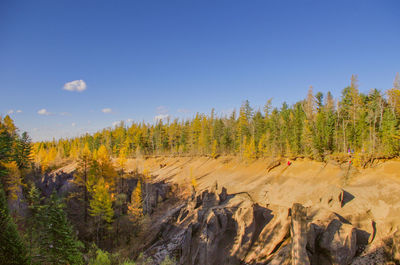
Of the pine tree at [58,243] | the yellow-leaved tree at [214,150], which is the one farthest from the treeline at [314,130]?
the pine tree at [58,243]

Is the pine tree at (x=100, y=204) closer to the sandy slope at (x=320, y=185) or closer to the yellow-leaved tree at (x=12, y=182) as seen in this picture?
the yellow-leaved tree at (x=12, y=182)

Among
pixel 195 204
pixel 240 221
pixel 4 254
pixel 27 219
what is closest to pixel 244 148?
pixel 195 204

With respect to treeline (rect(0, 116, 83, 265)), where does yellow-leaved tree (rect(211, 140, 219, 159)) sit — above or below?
above

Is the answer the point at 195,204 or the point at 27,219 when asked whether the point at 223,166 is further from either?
the point at 27,219

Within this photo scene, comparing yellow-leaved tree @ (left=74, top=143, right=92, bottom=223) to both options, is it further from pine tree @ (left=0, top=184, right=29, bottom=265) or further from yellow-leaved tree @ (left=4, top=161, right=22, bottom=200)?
pine tree @ (left=0, top=184, right=29, bottom=265)

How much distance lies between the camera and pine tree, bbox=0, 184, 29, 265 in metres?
9.53

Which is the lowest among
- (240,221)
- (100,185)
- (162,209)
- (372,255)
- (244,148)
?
(162,209)

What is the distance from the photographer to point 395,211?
23000mm

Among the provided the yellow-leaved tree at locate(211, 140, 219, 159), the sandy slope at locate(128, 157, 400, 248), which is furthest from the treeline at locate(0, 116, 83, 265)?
the yellow-leaved tree at locate(211, 140, 219, 159)

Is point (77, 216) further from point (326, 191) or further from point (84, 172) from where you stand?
point (326, 191)

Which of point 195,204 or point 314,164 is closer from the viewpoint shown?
point 195,204

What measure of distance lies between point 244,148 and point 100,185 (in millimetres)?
38167

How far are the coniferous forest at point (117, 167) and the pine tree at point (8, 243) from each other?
0.04 metres

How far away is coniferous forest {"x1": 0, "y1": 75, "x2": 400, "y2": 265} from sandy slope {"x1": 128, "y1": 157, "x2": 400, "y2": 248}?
3126 millimetres
